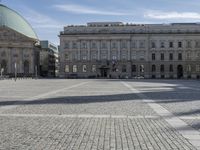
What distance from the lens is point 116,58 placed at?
176375 millimetres

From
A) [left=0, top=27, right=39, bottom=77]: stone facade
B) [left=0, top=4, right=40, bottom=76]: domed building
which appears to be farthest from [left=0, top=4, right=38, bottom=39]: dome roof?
[left=0, top=27, right=39, bottom=77]: stone facade

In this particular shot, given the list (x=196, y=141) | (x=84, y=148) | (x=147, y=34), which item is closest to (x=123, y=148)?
(x=84, y=148)

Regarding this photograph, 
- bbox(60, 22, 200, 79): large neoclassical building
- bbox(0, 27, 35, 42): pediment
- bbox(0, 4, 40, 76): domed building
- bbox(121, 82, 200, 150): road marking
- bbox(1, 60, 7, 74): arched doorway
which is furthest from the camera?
bbox(1, 60, 7, 74): arched doorway

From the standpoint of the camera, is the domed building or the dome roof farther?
the dome roof

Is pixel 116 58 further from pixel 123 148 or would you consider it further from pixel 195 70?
pixel 123 148

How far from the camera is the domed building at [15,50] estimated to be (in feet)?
575

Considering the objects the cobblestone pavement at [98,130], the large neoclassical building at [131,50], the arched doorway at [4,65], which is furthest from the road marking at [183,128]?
the arched doorway at [4,65]

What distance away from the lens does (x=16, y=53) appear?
178125 mm

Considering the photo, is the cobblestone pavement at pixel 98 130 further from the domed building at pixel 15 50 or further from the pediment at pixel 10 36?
the pediment at pixel 10 36

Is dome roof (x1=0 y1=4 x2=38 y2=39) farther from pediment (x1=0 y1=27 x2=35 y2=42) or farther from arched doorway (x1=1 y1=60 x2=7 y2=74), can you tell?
arched doorway (x1=1 y1=60 x2=7 y2=74)

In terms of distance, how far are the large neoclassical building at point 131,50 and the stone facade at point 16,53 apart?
12563 mm

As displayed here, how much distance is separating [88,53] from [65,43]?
30.5ft

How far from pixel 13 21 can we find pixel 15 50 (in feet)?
49.0

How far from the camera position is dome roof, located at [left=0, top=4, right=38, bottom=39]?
7180 inches
